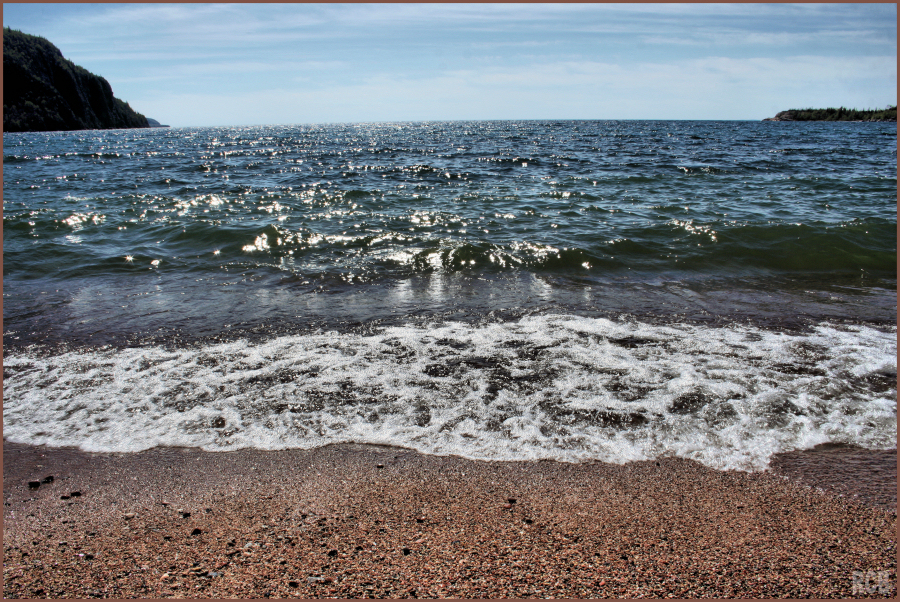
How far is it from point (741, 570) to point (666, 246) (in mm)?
7236

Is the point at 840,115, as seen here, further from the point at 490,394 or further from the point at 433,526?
the point at 433,526

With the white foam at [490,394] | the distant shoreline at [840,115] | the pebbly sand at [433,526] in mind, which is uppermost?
the distant shoreline at [840,115]

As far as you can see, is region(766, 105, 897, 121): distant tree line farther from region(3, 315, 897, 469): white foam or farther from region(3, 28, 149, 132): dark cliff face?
region(3, 28, 149, 132): dark cliff face

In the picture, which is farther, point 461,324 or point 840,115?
point 840,115

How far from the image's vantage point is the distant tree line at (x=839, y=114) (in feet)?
251

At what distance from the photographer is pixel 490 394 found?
372 cm

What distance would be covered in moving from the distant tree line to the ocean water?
308ft

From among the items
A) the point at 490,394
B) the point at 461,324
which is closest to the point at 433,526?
the point at 490,394

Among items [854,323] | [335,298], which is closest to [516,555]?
[335,298]

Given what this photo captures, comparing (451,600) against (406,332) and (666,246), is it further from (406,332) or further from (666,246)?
(666,246)

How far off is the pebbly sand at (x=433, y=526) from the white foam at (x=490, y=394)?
0.18 m

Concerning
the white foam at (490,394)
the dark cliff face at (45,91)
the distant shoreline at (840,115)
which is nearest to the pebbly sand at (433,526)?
the white foam at (490,394)

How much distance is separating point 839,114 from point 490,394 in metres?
114

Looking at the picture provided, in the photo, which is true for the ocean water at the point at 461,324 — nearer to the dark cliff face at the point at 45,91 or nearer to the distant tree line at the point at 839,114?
the distant tree line at the point at 839,114
